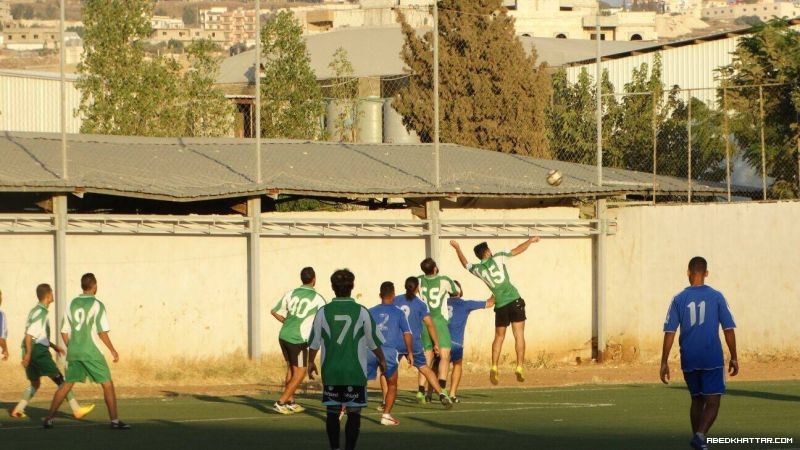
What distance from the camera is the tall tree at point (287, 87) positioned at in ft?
130

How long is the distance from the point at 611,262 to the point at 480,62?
55.9 ft

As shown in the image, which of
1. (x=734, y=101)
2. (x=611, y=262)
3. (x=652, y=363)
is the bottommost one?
(x=652, y=363)

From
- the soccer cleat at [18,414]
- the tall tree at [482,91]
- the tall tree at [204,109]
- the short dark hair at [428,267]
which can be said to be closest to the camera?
the soccer cleat at [18,414]

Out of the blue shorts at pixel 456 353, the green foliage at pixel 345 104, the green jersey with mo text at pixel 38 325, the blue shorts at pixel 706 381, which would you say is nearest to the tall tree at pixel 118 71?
the green foliage at pixel 345 104

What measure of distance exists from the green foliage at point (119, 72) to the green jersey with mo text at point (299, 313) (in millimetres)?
17072

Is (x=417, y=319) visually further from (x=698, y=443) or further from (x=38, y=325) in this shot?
(x=698, y=443)

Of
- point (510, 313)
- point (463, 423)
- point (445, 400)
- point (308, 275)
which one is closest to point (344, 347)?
point (463, 423)

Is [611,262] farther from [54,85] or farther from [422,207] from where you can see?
[54,85]

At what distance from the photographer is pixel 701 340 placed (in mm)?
13969

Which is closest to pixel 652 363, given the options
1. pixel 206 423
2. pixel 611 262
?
pixel 611 262

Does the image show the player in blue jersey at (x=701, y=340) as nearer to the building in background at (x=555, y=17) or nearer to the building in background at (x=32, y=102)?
the building in background at (x=32, y=102)

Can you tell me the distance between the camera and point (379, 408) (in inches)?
753

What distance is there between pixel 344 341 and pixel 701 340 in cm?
327

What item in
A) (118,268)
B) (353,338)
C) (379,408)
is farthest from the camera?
(118,268)
